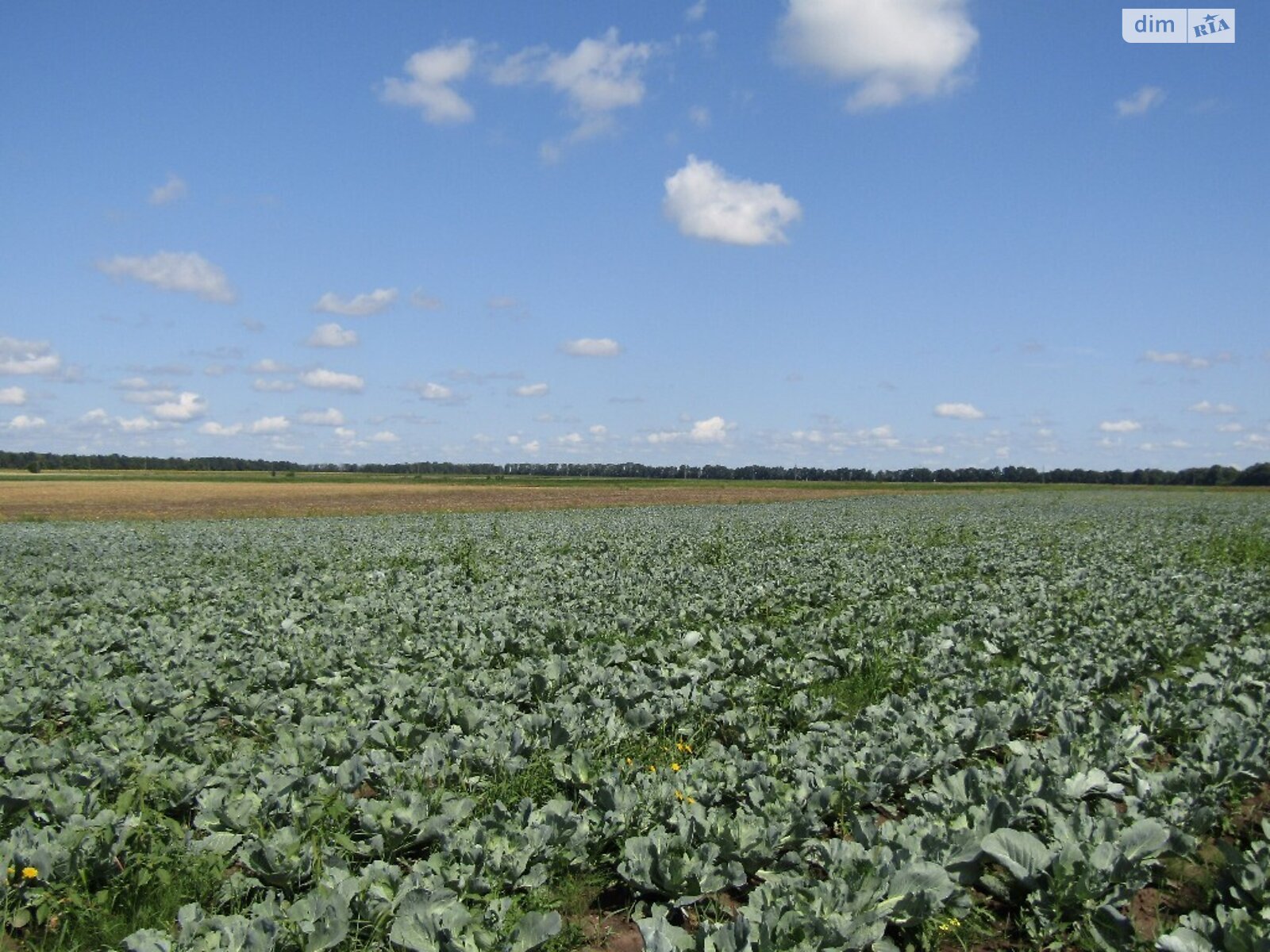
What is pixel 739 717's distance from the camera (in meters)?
6.66

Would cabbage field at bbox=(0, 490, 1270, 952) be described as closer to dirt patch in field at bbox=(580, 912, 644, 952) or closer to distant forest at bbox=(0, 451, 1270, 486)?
dirt patch in field at bbox=(580, 912, 644, 952)

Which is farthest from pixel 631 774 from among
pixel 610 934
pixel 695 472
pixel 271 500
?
pixel 695 472

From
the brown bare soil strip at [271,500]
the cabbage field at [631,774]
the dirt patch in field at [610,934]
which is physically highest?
the brown bare soil strip at [271,500]

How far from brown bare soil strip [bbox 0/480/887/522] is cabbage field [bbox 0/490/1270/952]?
40.0 m

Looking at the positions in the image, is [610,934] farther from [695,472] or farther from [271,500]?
[695,472]

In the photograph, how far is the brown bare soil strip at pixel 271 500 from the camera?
4838 cm

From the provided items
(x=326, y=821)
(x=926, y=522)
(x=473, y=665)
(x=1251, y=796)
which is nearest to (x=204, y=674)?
(x=473, y=665)

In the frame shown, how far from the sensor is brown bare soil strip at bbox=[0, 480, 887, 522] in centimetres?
4838

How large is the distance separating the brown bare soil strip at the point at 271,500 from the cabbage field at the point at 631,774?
131 ft

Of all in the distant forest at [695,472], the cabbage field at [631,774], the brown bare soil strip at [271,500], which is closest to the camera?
the cabbage field at [631,774]

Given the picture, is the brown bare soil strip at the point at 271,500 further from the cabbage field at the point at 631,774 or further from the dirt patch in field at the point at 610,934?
the dirt patch in field at the point at 610,934

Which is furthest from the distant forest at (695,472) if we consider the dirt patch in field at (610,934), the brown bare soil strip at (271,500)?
the dirt patch in field at (610,934)

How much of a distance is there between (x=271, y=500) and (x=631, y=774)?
61856mm

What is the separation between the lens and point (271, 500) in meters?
61.3
